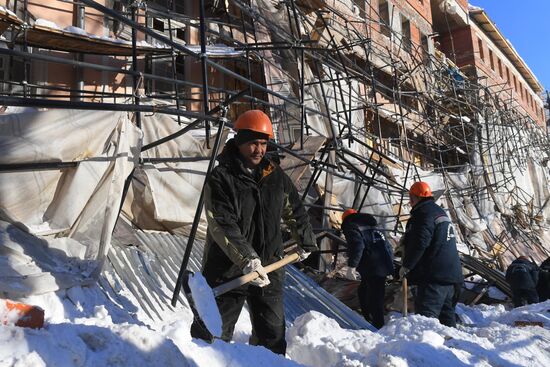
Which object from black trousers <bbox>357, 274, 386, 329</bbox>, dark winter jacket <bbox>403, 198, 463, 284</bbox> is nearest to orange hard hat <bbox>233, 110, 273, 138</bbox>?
dark winter jacket <bbox>403, 198, 463, 284</bbox>

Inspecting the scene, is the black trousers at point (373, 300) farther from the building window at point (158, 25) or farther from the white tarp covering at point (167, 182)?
the building window at point (158, 25)

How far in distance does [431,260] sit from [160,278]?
105 inches

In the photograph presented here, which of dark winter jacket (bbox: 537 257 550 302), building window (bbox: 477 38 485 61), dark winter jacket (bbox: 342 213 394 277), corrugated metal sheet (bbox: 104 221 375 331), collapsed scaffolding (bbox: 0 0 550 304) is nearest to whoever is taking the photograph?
corrugated metal sheet (bbox: 104 221 375 331)

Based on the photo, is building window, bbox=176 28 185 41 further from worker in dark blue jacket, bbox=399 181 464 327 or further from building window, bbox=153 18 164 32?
worker in dark blue jacket, bbox=399 181 464 327

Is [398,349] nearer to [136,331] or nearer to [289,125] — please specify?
[136,331]

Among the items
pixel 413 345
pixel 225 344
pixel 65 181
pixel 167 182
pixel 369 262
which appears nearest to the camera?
pixel 225 344

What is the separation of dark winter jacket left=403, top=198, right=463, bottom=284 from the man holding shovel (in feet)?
6.78

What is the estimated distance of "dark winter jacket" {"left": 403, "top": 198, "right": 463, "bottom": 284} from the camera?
5.24m

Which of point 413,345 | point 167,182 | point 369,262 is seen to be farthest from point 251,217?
point 369,262

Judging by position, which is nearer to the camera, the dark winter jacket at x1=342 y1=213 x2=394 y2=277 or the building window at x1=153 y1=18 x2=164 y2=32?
the dark winter jacket at x1=342 y1=213 x2=394 y2=277

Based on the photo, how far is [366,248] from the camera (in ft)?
20.9

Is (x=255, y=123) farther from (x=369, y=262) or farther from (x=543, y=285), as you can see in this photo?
(x=543, y=285)

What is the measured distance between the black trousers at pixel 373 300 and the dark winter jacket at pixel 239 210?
2.62 metres

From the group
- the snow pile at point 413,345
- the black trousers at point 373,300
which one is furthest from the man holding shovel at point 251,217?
the black trousers at point 373,300
